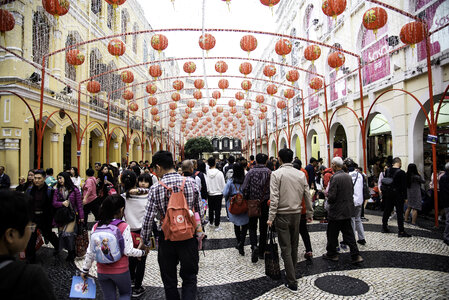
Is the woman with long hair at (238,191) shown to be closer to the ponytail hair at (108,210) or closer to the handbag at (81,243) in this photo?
the handbag at (81,243)

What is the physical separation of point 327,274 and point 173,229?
2877mm

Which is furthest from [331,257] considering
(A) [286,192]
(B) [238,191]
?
(B) [238,191]

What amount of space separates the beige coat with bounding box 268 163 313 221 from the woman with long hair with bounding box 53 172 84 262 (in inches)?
139

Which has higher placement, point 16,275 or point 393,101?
point 393,101

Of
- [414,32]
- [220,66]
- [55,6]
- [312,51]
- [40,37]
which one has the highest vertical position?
[40,37]

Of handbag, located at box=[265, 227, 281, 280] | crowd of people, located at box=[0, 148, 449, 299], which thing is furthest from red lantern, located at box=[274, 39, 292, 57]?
handbag, located at box=[265, 227, 281, 280]

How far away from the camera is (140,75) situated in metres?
25.6

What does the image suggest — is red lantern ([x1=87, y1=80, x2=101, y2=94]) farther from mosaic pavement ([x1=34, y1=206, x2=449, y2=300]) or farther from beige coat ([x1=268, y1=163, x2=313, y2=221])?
beige coat ([x1=268, y1=163, x2=313, y2=221])

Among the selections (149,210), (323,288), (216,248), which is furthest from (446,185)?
(149,210)

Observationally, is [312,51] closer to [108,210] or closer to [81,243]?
[81,243]

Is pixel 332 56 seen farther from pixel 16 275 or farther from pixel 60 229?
pixel 16 275

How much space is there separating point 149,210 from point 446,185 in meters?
5.90

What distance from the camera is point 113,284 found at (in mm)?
2639

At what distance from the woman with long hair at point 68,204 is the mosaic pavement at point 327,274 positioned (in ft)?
1.11
